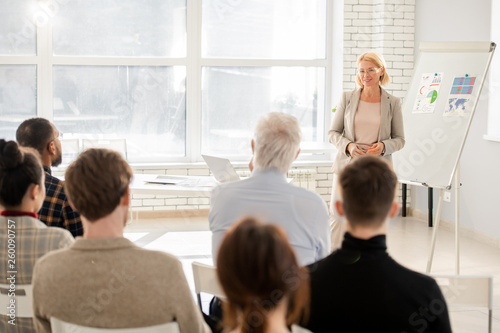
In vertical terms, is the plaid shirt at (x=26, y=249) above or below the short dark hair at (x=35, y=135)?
below

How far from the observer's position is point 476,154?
5910 mm

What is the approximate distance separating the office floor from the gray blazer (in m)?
1.09

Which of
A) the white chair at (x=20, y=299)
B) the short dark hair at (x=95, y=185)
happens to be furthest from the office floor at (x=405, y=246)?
the short dark hair at (x=95, y=185)

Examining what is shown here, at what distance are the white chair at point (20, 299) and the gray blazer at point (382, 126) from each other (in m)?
2.68

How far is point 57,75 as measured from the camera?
6551mm

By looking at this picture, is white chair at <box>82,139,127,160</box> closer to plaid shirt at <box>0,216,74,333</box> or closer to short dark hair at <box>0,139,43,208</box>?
short dark hair at <box>0,139,43,208</box>

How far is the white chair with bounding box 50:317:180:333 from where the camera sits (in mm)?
1633

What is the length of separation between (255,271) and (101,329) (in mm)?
707

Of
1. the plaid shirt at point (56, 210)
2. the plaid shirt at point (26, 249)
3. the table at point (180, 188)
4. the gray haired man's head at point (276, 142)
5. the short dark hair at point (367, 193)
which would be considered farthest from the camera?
the table at point (180, 188)

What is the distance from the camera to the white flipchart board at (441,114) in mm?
4508

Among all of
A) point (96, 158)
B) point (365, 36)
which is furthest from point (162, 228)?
point (96, 158)

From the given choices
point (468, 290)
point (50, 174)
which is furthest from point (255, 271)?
point (50, 174)

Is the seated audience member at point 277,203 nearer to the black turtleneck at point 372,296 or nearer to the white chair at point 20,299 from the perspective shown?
the black turtleneck at point 372,296

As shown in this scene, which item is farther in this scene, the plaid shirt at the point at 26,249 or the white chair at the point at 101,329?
the plaid shirt at the point at 26,249
